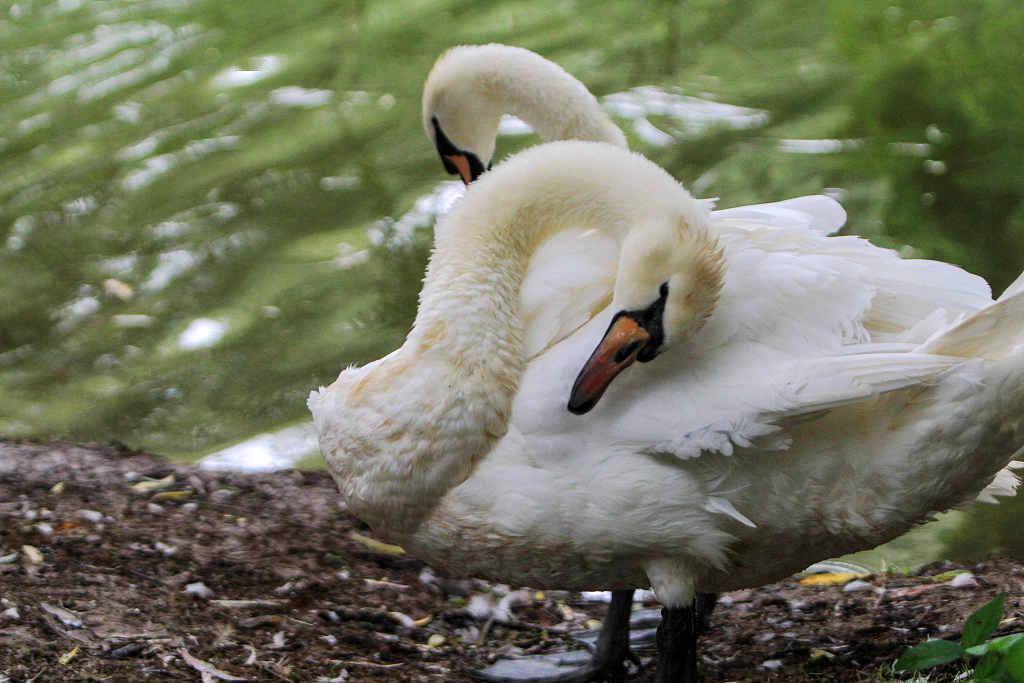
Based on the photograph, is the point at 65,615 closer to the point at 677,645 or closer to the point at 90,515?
the point at 90,515

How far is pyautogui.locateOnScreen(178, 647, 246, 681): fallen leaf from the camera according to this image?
12.0ft

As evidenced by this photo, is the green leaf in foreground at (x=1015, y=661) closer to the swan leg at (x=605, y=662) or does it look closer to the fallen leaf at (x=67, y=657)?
the swan leg at (x=605, y=662)

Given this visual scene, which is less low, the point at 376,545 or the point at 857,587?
the point at 376,545

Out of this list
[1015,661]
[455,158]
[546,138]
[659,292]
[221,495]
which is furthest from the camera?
[455,158]

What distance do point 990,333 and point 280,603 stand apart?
211 centimetres

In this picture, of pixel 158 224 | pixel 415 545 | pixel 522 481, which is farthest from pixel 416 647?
pixel 158 224

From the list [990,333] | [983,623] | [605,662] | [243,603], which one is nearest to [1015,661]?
[983,623]

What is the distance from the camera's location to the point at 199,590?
13.6ft

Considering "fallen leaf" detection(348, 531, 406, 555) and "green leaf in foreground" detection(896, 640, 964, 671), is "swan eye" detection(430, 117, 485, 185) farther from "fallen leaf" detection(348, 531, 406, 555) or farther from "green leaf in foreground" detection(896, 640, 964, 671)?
"green leaf in foreground" detection(896, 640, 964, 671)

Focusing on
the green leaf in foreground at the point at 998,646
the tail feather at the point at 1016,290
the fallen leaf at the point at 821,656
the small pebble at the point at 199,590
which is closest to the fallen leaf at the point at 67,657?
the small pebble at the point at 199,590

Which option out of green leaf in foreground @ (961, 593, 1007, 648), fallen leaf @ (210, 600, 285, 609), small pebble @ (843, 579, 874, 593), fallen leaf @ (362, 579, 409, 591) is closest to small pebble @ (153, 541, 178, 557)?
fallen leaf @ (210, 600, 285, 609)

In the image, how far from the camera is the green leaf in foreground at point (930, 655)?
3348mm

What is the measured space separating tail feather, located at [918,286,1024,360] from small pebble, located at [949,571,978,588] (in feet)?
4.11

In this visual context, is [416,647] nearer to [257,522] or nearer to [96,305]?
[257,522]
